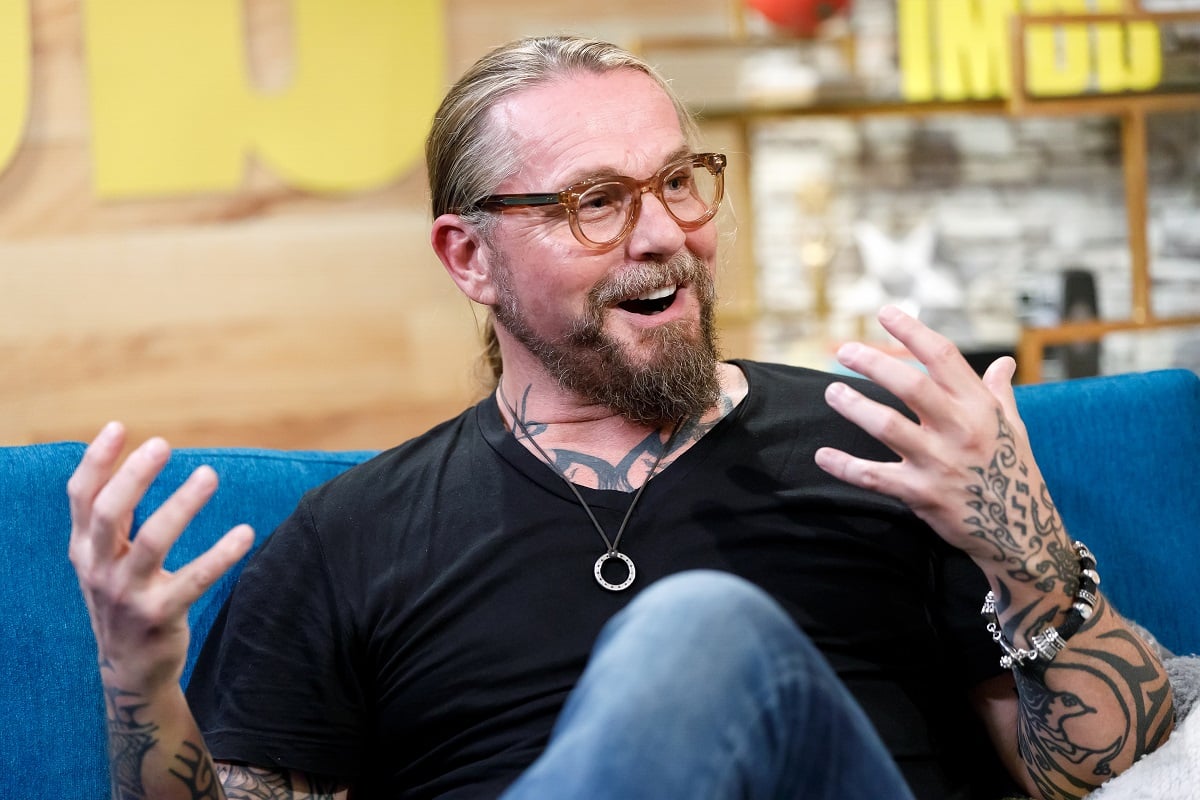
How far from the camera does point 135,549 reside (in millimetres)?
988

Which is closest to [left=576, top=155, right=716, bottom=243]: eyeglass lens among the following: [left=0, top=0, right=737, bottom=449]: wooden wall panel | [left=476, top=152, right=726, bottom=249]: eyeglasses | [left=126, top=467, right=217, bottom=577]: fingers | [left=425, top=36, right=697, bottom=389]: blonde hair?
[left=476, top=152, right=726, bottom=249]: eyeglasses

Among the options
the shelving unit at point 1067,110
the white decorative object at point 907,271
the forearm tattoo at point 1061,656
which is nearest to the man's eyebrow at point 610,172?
the forearm tattoo at point 1061,656

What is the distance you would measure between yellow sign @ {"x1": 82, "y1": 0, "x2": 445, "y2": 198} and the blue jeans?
2232mm

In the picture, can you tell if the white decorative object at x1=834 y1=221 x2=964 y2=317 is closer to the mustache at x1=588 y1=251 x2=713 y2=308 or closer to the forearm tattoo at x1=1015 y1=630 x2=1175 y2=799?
the mustache at x1=588 y1=251 x2=713 y2=308

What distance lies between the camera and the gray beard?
4.60 ft

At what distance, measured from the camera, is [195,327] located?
2969 millimetres

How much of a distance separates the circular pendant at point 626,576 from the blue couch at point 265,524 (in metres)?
0.45

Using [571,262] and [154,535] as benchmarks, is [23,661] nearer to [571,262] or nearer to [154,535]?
[154,535]

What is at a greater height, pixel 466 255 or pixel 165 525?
pixel 466 255

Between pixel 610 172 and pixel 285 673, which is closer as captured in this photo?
pixel 285 673

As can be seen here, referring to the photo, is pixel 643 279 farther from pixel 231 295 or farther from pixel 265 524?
pixel 231 295

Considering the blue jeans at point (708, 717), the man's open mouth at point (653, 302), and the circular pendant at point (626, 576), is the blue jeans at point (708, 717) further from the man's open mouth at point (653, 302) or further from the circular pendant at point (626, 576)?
the man's open mouth at point (653, 302)

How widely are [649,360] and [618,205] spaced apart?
0.19 meters

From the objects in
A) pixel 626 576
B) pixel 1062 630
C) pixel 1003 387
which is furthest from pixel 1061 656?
pixel 626 576
